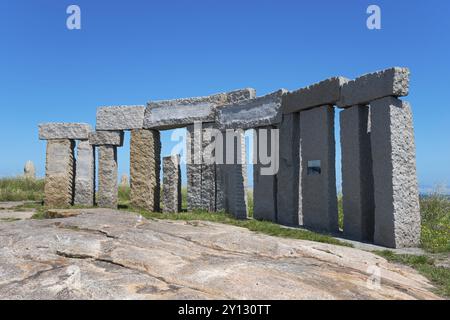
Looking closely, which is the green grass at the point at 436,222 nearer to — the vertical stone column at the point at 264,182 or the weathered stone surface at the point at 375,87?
the weathered stone surface at the point at 375,87

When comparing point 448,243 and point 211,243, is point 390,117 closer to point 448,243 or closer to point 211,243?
point 448,243

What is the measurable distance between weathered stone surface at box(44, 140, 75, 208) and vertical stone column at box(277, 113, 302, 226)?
24.9 feet

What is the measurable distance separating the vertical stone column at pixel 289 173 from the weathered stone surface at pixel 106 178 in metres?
5.88

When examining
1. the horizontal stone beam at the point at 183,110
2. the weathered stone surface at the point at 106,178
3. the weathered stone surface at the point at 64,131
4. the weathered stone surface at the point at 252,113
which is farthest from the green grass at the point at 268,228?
the weathered stone surface at the point at 64,131

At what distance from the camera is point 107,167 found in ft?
46.3

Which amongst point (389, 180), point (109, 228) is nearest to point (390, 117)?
point (389, 180)

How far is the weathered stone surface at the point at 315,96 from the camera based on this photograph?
31.2 feet

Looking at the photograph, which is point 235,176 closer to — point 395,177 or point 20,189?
point 395,177

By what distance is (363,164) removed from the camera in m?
9.06

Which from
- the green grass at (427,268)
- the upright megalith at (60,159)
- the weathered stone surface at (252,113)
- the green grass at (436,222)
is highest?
the weathered stone surface at (252,113)

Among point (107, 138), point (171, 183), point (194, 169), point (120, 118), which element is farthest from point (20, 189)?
point (194, 169)

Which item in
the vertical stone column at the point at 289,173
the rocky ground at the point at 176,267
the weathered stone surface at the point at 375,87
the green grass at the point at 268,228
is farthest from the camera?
the vertical stone column at the point at 289,173

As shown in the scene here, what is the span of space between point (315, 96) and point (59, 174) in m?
9.21
